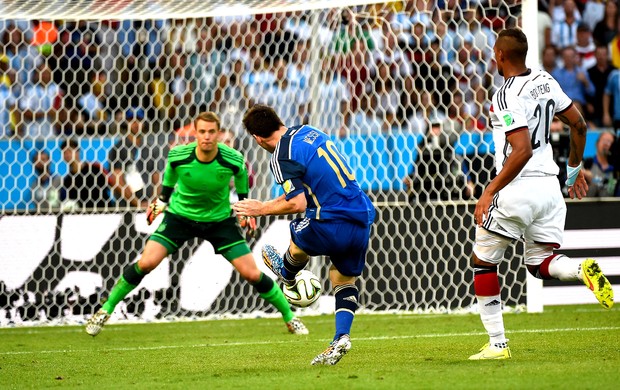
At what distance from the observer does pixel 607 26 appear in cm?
1536

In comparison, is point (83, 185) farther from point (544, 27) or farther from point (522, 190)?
point (544, 27)

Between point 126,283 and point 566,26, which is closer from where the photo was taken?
point 126,283

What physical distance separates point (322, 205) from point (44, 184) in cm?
643

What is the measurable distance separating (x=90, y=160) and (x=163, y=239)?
297 centimetres

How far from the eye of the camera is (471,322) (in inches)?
380

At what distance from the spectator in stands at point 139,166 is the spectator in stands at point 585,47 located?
6.64m

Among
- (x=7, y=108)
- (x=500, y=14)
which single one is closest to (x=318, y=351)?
(x=500, y=14)

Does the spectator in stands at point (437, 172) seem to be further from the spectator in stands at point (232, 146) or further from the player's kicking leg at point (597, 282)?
the player's kicking leg at point (597, 282)

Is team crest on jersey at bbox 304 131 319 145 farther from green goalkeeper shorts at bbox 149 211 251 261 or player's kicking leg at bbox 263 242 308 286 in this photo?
green goalkeeper shorts at bbox 149 211 251 261

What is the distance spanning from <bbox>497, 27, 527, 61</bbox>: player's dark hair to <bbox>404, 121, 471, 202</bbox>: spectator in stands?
16.8 ft

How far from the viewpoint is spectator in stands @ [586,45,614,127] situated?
14.5 m

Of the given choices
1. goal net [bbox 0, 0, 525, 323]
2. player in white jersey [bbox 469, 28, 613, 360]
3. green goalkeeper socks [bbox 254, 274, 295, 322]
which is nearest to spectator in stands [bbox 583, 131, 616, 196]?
goal net [bbox 0, 0, 525, 323]

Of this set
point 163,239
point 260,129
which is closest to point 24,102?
point 163,239

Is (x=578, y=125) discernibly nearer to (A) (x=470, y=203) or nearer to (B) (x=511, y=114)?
(B) (x=511, y=114)
